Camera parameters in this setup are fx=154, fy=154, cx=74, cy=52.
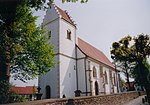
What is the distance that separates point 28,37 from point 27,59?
2646 millimetres

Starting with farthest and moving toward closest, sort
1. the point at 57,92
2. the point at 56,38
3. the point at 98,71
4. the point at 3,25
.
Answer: the point at 98,71, the point at 56,38, the point at 57,92, the point at 3,25

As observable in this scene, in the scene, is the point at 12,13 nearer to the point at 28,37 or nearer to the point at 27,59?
the point at 28,37

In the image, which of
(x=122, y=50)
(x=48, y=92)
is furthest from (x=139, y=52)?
(x=48, y=92)

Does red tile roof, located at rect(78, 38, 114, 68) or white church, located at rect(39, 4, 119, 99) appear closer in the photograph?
white church, located at rect(39, 4, 119, 99)

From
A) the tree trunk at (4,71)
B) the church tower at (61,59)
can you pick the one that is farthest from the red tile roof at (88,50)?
the tree trunk at (4,71)

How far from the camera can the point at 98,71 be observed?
32688mm

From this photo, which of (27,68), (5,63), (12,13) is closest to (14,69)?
(27,68)

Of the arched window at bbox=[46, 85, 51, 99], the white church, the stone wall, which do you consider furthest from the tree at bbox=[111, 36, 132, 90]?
the arched window at bbox=[46, 85, 51, 99]

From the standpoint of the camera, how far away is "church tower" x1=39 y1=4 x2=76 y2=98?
24125mm

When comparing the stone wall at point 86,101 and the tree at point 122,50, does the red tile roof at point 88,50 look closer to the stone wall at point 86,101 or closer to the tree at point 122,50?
the tree at point 122,50

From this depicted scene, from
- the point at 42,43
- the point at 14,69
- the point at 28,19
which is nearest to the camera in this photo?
the point at 28,19

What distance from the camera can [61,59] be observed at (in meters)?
25.1

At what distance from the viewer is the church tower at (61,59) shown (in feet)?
79.2

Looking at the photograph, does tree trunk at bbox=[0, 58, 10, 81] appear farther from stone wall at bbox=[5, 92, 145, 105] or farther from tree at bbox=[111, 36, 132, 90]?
tree at bbox=[111, 36, 132, 90]
